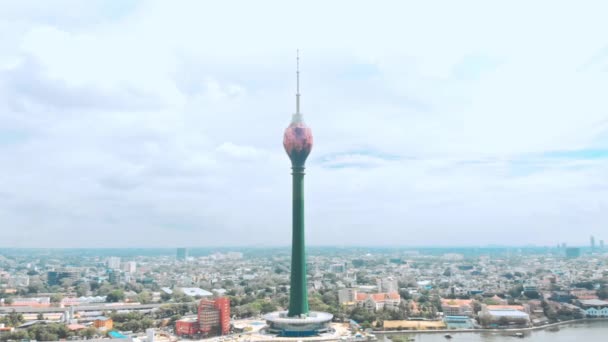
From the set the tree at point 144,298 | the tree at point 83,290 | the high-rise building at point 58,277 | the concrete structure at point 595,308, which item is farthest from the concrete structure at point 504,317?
the high-rise building at point 58,277

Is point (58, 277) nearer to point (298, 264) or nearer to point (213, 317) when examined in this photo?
point (213, 317)

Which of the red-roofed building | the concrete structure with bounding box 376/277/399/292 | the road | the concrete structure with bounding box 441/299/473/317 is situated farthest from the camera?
the concrete structure with bounding box 376/277/399/292

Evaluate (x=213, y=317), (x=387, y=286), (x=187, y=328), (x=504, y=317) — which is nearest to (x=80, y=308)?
(x=187, y=328)

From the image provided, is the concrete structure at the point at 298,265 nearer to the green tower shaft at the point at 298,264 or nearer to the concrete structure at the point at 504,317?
the green tower shaft at the point at 298,264

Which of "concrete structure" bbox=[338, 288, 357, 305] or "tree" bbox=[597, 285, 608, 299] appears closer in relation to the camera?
"concrete structure" bbox=[338, 288, 357, 305]

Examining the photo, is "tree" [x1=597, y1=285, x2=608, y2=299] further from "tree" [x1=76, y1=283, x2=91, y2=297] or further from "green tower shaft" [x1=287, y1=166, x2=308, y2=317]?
"tree" [x1=76, y1=283, x2=91, y2=297]

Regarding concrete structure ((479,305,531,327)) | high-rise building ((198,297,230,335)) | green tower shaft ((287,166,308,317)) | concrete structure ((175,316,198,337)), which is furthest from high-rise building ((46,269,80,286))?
concrete structure ((479,305,531,327))

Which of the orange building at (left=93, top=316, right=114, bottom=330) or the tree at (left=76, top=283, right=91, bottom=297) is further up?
the tree at (left=76, top=283, right=91, bottom=297)
